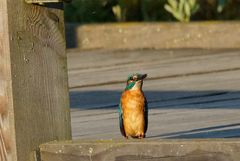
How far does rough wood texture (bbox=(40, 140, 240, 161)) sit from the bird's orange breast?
871 mm

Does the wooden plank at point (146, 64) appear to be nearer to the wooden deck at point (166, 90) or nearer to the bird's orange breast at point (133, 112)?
the wooden deck at point (166, 90)

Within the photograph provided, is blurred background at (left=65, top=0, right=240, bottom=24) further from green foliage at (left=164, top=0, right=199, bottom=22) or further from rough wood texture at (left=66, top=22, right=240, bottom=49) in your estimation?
rough wood texture at (left=66, top=22, right=240, bottom=49)

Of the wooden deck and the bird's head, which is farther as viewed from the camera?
the wooden deck

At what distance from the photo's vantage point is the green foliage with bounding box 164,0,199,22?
1072 centimetres

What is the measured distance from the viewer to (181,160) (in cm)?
407

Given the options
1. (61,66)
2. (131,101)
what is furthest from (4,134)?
(131,101)

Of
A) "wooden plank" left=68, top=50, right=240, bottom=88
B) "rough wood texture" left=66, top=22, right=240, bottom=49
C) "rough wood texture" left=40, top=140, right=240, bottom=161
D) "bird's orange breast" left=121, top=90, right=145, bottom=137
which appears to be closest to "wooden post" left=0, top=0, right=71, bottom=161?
"rough wood texture" left=40, top=140, right=240, bottom=161

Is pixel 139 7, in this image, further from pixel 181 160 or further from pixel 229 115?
pixel 181 160

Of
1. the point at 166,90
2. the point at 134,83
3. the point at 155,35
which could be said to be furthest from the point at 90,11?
the point at 134,83

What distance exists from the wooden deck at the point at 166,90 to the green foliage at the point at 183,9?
18.7 inches

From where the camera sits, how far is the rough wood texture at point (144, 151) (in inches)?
157

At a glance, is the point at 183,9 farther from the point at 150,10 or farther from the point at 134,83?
the point at 134,83

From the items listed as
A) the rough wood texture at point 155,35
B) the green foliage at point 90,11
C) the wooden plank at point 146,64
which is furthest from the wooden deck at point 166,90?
the green foliage at point 90,11

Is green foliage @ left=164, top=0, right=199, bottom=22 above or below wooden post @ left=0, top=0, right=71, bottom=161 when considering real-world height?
above
